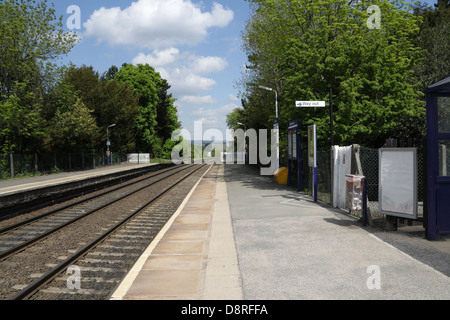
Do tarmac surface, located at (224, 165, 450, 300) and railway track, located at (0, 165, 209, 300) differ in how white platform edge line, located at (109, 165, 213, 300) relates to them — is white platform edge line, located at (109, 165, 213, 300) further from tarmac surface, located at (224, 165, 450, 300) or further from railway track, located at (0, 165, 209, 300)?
tarmac surface, located at (224, 165, 450, 300)

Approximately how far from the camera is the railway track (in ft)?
18.0

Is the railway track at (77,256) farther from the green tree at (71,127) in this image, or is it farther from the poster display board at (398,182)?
the green tree at (71,127)

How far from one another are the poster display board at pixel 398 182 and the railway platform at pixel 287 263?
565 millimetres

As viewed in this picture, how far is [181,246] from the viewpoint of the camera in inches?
304

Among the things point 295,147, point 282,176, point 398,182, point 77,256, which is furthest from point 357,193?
point 282,176

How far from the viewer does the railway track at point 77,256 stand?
5.49 meters

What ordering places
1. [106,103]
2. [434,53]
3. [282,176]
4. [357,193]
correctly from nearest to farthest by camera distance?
[357,193], [282,176], [434,53], [106,103]

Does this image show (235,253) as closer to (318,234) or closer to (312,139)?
(318,234)

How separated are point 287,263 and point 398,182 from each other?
3.70 metres

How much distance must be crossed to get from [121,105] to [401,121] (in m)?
43.7

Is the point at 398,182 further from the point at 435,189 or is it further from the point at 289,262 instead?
the point at 289,262

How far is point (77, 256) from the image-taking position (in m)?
7.19

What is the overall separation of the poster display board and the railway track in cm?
544
